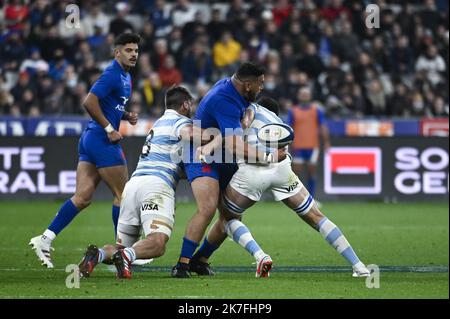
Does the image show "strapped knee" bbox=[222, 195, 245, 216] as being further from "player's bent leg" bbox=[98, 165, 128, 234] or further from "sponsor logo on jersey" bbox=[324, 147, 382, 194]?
"sponsor logo on jersey" bbox=[324, 147, 382, 194]

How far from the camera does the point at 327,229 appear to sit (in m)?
10.2

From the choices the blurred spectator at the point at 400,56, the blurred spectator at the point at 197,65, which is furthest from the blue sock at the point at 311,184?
the blurred spectator at the point at 400,56

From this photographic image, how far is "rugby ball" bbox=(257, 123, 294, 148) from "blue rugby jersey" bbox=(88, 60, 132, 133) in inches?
73.9

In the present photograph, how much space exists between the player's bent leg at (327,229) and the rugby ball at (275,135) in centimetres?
49

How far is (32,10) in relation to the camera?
2428 cm

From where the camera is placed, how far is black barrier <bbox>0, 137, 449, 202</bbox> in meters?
19.7

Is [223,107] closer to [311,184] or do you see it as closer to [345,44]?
[311,184]

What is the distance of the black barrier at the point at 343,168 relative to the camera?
19.7 m

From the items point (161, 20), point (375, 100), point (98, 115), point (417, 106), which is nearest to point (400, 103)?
point (417, 106)

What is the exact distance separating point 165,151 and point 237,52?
13.8m

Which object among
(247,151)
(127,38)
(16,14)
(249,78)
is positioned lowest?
(247,151)

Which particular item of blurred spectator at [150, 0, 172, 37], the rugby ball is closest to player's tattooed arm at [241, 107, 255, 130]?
the rugby ball

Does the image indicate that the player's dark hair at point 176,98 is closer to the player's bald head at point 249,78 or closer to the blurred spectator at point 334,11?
the player's bald head at point 249,78

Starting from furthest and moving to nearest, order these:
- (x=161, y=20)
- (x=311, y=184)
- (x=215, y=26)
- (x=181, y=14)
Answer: (x=181, y=14) → (x=161, y=20) → (x=215, y=26) → (x=311, y=184)
